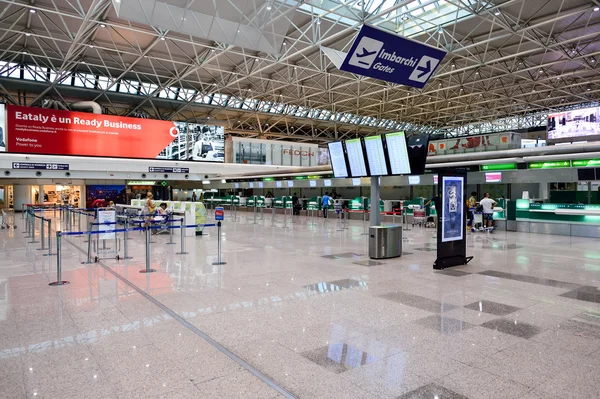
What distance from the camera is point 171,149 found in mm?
29625

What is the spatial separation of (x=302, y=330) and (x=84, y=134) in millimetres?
26223

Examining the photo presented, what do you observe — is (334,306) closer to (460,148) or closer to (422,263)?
(422,263)

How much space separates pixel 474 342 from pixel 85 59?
28564 mm

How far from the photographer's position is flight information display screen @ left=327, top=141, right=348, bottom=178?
1094 centimetres

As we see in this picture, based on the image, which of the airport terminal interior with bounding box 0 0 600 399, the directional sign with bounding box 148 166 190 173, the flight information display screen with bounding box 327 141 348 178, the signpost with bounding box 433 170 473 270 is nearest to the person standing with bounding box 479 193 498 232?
the airport terminal interior with bounding box 0 0 600 399

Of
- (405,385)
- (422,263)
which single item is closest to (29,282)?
(405,385)

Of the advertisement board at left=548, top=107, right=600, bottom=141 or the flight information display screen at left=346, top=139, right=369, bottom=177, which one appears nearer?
the flight information display screen at left=346, top=139, right=369, bottom=177

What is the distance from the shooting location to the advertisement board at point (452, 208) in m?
8.16

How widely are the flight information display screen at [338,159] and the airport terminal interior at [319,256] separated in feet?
0.18

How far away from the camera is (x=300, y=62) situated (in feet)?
A: 85.1

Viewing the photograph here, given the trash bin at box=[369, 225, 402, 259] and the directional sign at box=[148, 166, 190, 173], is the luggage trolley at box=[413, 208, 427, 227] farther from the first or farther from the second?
the directional sign at box=[148, 166, 190, 173]

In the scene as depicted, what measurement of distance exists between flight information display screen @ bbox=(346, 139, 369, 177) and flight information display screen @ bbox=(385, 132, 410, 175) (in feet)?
3.10

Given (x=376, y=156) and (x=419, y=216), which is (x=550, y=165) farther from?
(x=376, y=156)

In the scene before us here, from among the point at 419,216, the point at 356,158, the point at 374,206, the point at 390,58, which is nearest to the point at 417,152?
the point at 356,158
